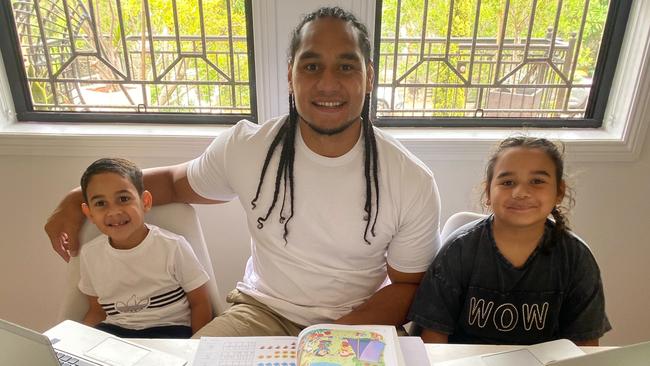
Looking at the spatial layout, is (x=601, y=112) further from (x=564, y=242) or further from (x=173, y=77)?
(x=173, y=77)

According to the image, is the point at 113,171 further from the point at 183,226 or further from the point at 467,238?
the point at 467,238

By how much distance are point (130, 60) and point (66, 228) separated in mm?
684

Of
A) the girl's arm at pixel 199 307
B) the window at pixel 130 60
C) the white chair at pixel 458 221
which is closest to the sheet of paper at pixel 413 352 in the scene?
the white chair at pixel 458 221

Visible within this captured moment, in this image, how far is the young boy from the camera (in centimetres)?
119

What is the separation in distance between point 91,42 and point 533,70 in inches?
62.3

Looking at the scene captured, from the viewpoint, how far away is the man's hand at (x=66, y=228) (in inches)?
47.7

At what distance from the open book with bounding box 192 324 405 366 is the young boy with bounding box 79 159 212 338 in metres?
0.40

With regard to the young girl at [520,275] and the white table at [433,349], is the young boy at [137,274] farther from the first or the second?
the young girl at [520,275]

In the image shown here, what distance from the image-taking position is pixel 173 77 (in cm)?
165

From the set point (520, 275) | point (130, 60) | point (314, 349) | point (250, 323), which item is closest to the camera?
point (314, 349)

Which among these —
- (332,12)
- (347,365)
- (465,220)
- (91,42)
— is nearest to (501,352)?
(347,365)

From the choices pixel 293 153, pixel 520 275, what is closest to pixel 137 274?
pixel 293 153

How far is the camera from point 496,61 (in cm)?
162

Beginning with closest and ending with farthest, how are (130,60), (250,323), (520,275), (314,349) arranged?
1. (314,349)
2. (520,275)
3. (250,323)
4. (130,60)
